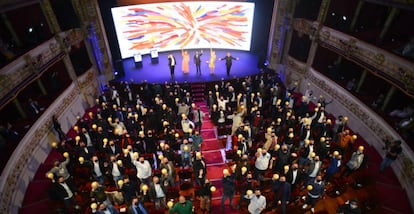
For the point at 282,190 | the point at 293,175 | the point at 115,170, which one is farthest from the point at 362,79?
the point at 115,170

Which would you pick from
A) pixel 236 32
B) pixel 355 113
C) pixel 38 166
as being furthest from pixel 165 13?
pixel 355 113

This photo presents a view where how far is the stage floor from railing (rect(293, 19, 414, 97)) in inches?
A: 151

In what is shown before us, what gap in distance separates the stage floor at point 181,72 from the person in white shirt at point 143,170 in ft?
23.6

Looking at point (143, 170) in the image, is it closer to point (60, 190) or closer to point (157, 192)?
point (157, 192)

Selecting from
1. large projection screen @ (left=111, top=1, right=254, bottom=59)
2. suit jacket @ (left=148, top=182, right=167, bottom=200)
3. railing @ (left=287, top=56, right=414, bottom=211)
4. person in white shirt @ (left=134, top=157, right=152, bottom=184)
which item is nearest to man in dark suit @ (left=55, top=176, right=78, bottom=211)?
person in white shirt @ (left=134, top=157, right=152, bottom=184)

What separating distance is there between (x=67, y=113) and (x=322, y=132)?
11032 mm

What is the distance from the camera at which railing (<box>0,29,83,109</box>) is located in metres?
8.73

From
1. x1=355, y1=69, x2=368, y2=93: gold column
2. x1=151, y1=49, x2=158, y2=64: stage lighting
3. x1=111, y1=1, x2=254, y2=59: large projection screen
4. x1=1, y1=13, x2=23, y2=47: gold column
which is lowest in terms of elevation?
x1=151, y1=49, x2=158, y2=64: stage lighting

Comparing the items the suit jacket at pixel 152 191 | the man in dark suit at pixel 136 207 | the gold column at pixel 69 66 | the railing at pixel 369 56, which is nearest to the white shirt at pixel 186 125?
the suit jacket at pixel 152 191

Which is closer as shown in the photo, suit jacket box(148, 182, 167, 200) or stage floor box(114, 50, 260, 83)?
suit jacket box(148, 182, 167, 200)

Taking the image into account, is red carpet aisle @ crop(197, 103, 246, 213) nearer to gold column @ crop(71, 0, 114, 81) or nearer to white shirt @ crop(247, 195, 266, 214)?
white shirt @ crop(247, 195, 266, 214)

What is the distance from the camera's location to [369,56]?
10.5 m

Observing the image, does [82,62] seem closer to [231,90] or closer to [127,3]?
[127,3]

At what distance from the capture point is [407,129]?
30.9ft
